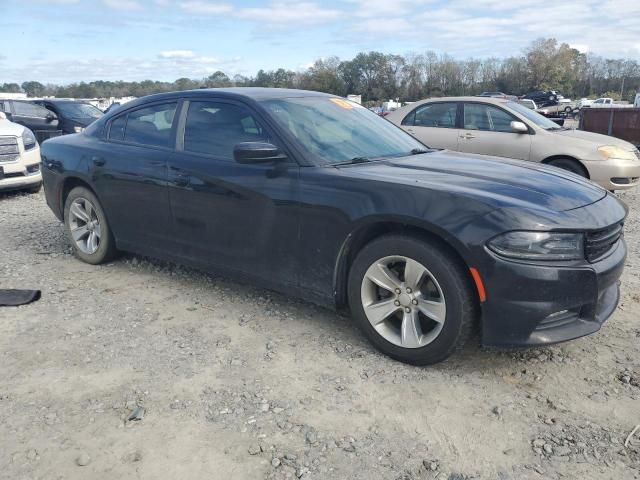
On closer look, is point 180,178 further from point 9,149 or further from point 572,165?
point 572,165

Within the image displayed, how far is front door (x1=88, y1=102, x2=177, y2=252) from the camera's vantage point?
14.1 feet

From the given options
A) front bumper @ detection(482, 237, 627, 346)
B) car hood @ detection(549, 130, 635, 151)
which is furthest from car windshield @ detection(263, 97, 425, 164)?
car hood @ detection(549, 130, 635, 151)

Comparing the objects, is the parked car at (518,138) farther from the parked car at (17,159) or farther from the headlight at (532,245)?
the parked car at (17,159)

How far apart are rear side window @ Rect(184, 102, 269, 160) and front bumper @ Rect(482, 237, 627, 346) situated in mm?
1811

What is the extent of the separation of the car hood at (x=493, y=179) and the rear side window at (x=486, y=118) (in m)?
4.74

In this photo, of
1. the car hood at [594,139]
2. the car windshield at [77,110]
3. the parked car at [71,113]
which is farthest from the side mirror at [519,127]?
the car windshield at [77,110]

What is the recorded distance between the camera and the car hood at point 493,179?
2.99 m

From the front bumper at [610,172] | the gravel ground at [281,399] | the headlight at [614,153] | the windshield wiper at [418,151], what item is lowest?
the gravel ground at [281,399]

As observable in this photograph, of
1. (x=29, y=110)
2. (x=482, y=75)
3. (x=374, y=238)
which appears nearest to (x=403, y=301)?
(x=374, y=238)

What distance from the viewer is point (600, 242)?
2.98 m

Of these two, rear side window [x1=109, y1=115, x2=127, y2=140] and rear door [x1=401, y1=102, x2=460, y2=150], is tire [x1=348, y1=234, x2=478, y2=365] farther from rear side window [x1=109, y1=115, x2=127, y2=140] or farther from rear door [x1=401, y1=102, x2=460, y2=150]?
rear door [x1=401, y1=102, x2=460, y2=150]

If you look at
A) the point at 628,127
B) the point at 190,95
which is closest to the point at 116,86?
the point at 628,127

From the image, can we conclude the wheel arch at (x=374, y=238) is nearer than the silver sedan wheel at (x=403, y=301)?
Yes

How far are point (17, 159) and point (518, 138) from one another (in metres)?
7.62
